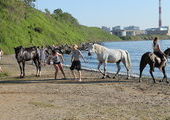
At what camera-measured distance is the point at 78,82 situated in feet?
67.6

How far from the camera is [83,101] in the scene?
14188 mm

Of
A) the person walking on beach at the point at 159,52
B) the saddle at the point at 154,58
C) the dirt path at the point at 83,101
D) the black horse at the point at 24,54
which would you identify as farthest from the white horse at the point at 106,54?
the black horse at the point at 24,54

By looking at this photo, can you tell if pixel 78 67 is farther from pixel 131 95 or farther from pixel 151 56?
pixel 131 95

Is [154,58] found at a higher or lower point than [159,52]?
lower

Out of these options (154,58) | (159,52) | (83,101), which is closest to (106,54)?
(154,58)

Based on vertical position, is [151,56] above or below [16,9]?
below

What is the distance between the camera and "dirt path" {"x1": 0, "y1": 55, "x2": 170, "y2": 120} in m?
11.4

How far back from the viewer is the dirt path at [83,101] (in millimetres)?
11430

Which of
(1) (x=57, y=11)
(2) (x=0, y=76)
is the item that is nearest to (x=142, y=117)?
(2) (x=0, y=76)

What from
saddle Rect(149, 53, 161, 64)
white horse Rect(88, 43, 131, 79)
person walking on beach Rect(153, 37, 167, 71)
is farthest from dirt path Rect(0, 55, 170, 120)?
white horse Rect(88, 43, 131, 79)

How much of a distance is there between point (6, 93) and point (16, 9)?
180ft

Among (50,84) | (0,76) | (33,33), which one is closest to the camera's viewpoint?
(50,84)

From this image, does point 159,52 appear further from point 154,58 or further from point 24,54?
point 24,54

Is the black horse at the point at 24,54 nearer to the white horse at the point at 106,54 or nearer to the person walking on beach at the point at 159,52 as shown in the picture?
the white horse at the point at 106,54
